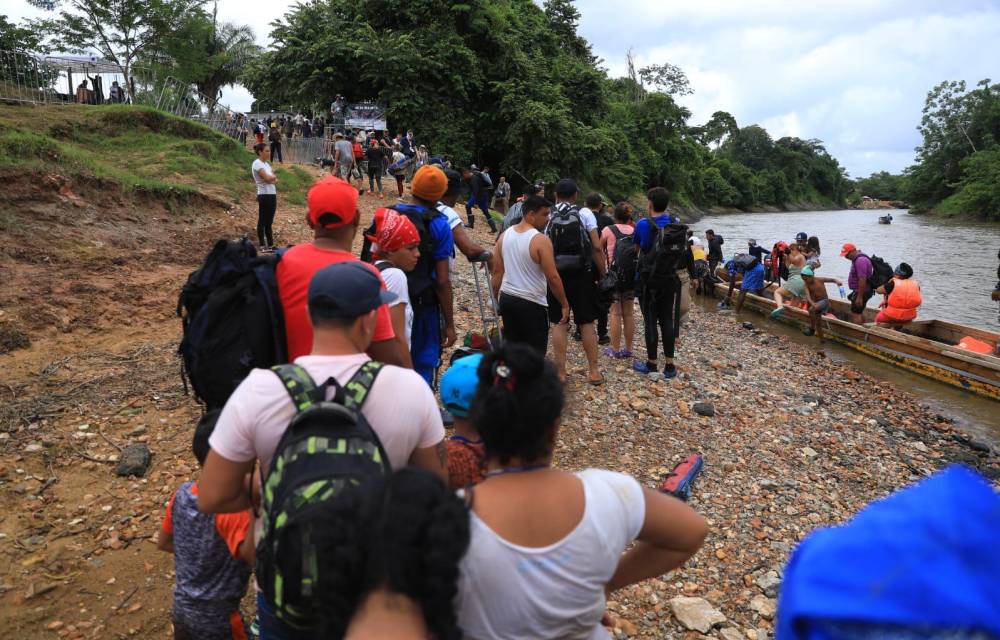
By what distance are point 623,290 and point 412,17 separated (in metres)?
24.1

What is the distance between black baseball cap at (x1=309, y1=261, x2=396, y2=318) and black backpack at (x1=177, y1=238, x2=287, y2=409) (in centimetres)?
61

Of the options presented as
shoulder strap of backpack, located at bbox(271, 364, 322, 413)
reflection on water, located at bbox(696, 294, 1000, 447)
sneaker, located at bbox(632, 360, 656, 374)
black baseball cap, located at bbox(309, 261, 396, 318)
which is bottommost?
reflection on water, located at bbox(696, 294, 1000, 447)

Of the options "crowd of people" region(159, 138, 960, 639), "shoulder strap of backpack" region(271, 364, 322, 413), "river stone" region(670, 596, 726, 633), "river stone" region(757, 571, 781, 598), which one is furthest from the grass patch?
"river stone" region(757, 571, 781, 598)

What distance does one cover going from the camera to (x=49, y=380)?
5129mm

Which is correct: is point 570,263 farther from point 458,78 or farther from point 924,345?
point 458,78

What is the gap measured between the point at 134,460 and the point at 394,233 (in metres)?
2.53

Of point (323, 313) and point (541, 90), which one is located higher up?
point (541, 90)

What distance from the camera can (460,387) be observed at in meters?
2.45

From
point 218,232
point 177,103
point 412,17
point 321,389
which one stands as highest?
point 412,17

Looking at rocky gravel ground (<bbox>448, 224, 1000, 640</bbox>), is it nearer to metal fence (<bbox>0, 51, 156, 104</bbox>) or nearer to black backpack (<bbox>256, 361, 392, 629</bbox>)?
black backpack (<bbox>256, 361, 392, 629</bbox>)

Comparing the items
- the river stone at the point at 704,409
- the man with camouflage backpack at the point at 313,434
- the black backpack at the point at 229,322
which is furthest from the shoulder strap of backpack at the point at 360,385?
the river stone at the point at 704,409

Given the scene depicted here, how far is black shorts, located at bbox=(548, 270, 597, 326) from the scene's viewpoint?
19.1ft

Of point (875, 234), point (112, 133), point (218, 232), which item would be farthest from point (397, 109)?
point (875, 234)

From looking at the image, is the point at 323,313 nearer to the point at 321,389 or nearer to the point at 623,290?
the point at 321,389
